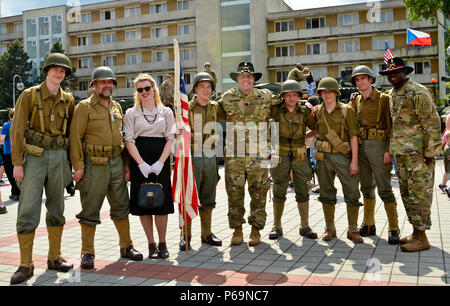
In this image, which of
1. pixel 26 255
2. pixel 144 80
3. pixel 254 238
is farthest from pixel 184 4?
pixel 26 255

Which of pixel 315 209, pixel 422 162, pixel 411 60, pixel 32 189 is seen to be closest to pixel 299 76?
pixel 315 209

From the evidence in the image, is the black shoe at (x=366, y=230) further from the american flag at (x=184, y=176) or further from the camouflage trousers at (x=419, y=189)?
the american flag at (x=184, y=176)

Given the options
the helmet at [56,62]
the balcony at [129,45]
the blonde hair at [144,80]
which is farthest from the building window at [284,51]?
the helmet at [56,62]

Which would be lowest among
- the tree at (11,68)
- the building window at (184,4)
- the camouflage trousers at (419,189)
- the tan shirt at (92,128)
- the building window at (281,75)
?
the camouflage trousers at (419,189)

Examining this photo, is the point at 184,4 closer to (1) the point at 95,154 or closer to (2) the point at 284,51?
(2) the point at 284,51

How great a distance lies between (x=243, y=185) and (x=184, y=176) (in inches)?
35.4

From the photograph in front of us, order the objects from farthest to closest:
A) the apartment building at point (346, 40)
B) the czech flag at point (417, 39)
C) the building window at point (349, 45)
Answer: the building window at point (349, 45) < the apartment building at point (346, 40) < the czech flag at point (417, 39)

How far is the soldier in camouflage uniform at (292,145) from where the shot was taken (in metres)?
6.66

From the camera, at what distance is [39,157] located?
521cm

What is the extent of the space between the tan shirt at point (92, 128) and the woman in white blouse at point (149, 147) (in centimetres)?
20

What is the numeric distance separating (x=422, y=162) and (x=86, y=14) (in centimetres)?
5664

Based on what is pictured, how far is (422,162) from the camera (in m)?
5.92

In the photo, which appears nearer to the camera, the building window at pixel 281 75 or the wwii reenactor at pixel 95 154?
the wwii reenactor at pixel 95 154
